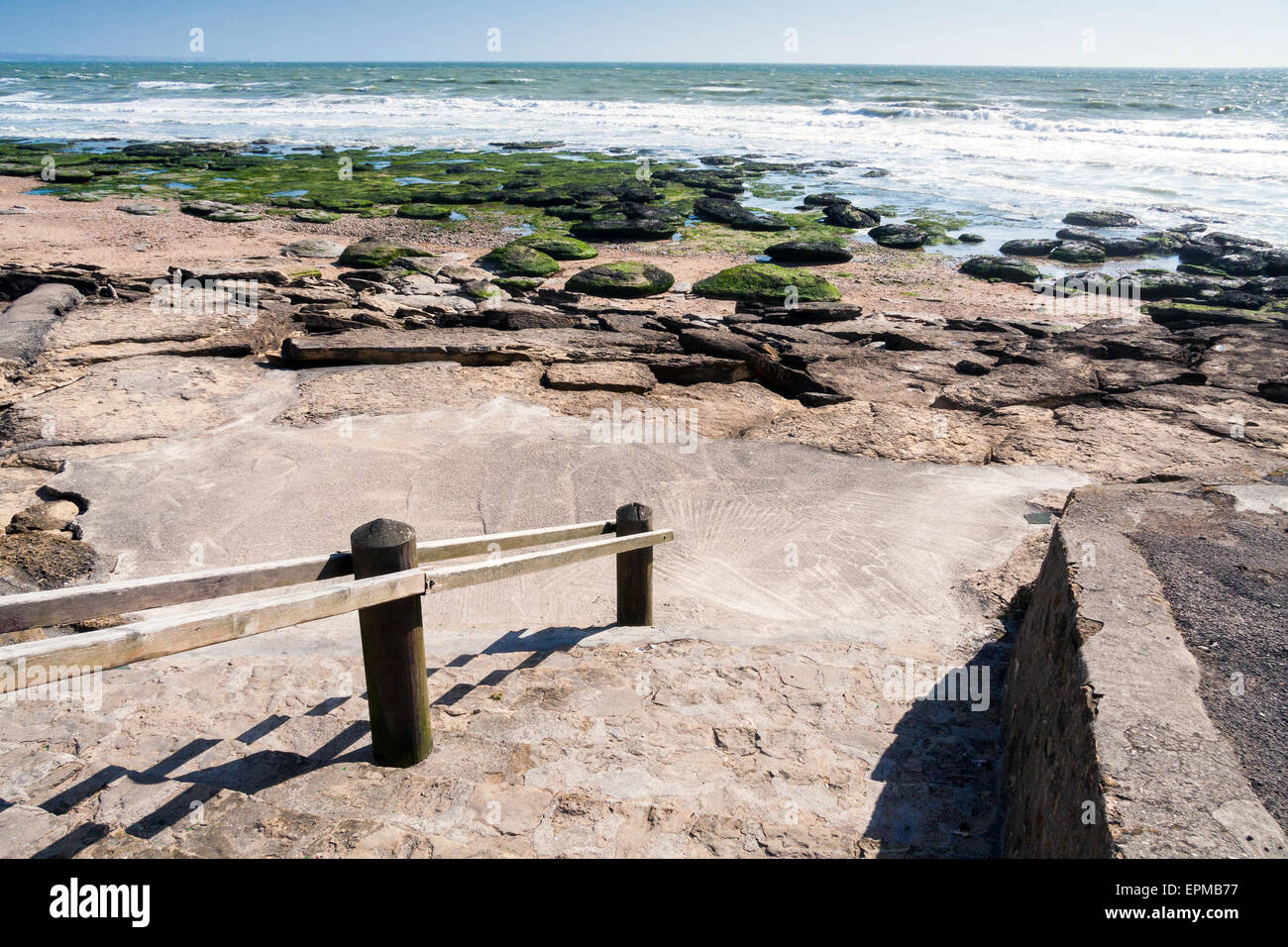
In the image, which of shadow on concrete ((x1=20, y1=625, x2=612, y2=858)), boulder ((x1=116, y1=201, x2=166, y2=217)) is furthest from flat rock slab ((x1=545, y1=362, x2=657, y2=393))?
boulder ((x1=116, y1=201, x2=166, y2=217))

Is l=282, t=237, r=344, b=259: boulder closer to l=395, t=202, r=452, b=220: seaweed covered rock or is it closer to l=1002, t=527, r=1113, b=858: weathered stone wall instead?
l=395, t=202, r=452, b=220: seaweed covered rock

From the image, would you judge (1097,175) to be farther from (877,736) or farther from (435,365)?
(877,736)

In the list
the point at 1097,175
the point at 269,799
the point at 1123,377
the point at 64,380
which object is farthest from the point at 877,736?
the point at 1097,175

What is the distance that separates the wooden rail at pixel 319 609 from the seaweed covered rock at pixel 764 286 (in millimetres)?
10629

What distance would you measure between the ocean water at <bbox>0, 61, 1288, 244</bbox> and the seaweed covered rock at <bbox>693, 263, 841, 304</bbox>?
978 cm

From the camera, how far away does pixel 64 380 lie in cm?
802

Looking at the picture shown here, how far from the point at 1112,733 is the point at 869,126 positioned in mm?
50626

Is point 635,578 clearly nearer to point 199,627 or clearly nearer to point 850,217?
point 199,627

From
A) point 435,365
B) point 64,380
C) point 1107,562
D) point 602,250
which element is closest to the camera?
point 1107,562

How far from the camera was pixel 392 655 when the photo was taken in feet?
10.6

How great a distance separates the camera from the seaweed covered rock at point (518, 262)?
16.0 m

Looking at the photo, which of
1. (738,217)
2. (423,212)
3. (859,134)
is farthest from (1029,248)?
(859,134)
